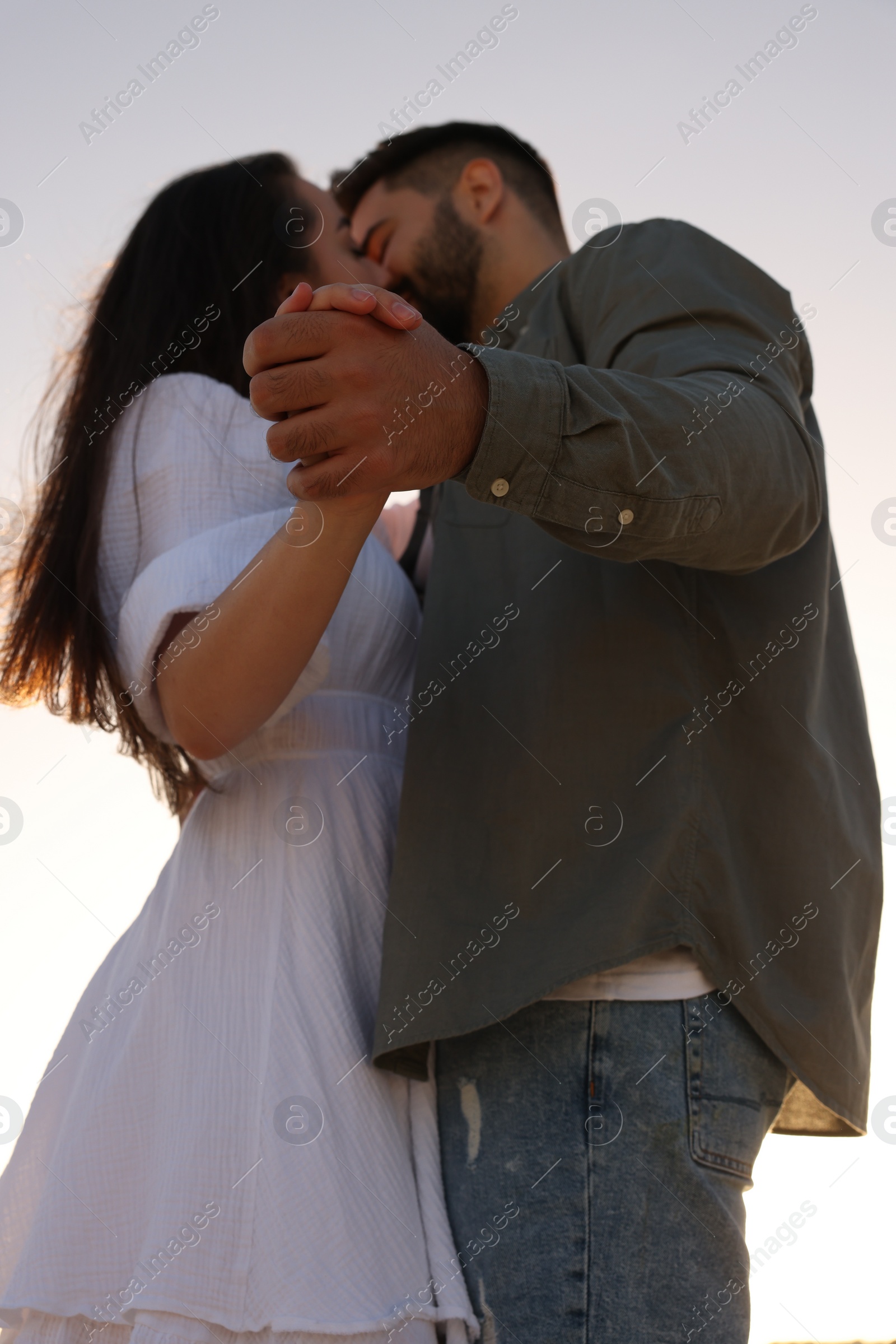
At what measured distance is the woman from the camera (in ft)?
3.80

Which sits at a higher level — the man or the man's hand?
the man's hand

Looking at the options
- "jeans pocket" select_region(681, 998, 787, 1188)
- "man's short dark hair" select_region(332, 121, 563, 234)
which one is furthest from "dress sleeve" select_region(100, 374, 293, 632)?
"man's short dark hair" select_region(332, 121, 563, 234)

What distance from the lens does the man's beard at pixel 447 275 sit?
2289 millimetres

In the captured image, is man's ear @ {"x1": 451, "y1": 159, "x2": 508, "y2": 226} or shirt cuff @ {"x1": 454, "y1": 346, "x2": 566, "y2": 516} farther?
man's ear @ {"x1": 451, "y1": 159, "x2": 508, "y2": 226}

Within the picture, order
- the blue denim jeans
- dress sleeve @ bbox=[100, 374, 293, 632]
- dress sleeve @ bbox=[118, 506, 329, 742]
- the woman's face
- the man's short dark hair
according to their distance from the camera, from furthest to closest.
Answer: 1. the man's short dark hair
2. the woman's face
3. dress sleeve @ bbox=[100, 374, 293, 632]
4. dress sleeve @ bbox=[118, 506, 329, 742]
5. the blue denim jeans

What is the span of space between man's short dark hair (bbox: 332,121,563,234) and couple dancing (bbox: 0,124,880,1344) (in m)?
0.90

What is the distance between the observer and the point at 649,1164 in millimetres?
1175

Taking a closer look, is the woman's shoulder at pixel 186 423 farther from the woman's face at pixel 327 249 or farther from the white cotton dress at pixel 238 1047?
the woman's face at pixel 327 249

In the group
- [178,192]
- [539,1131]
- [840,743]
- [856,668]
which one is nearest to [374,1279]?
[539,1131]

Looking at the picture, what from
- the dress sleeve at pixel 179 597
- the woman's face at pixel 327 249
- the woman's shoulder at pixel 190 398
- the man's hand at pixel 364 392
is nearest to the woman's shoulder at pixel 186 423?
the woman's shoulder at pixel 190 398

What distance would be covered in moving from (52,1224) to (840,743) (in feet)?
3.92

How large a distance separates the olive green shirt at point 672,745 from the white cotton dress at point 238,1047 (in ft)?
0.32

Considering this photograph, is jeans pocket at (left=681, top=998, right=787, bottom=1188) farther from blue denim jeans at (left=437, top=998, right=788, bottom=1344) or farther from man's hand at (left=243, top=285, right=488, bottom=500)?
man's hand at (left=243, top=285, right=488, bottom=500)

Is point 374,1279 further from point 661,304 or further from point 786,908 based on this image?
point 661,304
